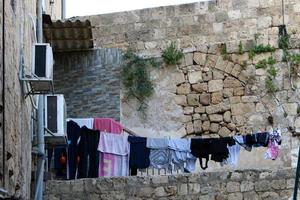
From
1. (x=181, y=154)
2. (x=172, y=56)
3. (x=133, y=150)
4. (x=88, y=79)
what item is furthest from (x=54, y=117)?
(x=172, y=56)

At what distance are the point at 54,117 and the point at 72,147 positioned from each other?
2.07 m

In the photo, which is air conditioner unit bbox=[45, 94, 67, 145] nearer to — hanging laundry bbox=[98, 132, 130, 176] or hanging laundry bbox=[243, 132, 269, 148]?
hanging laundry bbox=[98, 132, 130, 176]

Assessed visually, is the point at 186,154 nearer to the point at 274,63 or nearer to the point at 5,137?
the point at 274,63

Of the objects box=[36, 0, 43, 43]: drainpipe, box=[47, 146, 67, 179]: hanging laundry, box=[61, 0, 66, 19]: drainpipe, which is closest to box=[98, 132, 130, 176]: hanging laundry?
box=[47, 146, 67, 179]: hanging laundry

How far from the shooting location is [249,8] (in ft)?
52.4

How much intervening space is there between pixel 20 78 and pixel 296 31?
7336 millimetres

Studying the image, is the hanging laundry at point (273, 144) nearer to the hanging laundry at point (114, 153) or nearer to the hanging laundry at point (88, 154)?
the hanging laundry at point (114, 153)

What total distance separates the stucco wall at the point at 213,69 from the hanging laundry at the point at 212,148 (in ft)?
5.26

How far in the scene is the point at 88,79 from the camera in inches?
617

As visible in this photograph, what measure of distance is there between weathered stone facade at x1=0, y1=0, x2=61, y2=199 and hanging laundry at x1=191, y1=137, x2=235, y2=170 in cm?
338

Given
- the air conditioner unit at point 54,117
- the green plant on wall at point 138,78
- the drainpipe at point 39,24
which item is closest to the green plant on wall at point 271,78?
the green plant on wall at point 138,78

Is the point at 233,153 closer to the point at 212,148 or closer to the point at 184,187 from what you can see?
the point at 212,148

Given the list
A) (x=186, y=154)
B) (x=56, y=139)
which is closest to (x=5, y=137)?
(x=56, y=139)

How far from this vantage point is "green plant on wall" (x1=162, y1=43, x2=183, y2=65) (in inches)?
618
